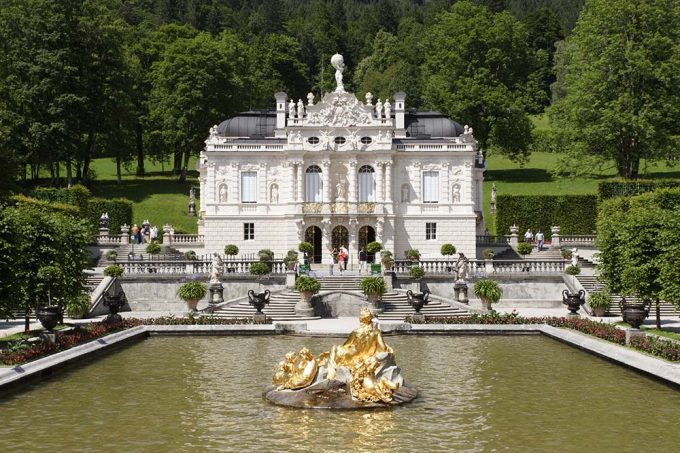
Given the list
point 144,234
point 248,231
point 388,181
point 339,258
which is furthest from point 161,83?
point 339,258

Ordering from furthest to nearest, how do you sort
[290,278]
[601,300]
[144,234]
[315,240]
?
[144,234] < [315,240] < [290,278] < [601,300]

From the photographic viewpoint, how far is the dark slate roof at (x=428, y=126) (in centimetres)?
5762

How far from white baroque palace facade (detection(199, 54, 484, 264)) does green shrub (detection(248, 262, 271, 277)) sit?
889 cm

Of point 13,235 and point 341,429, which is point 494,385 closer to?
point 341,429

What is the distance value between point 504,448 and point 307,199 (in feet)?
128

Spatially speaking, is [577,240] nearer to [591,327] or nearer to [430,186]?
[430,186]

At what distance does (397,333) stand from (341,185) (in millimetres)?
22368

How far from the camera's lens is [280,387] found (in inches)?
803

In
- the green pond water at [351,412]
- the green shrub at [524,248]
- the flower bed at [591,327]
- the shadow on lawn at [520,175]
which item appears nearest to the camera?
the green pond water at [351,412]

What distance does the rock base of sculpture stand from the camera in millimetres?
19516

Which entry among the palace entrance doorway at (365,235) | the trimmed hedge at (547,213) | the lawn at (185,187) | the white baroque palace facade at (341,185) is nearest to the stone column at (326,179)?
the white baroque palace facade at (341,185)

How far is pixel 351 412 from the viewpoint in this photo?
63.4 feet

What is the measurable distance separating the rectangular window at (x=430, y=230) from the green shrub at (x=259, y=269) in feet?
42.8

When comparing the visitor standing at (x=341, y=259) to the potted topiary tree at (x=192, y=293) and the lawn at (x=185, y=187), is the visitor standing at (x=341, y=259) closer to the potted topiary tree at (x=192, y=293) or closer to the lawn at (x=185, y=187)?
the potted topiary tree at (x=192, y=293)
